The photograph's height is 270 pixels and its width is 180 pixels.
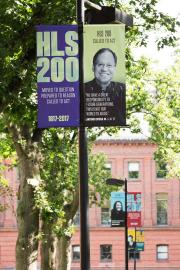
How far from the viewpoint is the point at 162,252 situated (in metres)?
66.0

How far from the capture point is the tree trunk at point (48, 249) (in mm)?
28906

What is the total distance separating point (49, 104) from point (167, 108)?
20.7 m

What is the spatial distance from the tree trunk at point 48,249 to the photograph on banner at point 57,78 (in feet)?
55.6

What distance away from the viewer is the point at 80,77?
11.4 metres

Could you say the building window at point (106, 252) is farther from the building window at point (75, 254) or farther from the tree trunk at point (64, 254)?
the tree trunk at point (64, 254)

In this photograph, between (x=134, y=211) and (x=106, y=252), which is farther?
(x=106, y=252)

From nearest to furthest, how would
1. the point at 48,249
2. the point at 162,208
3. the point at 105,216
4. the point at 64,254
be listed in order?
the point at 48,249, the point at 64,254, the point at 162,208, the point at 105,216

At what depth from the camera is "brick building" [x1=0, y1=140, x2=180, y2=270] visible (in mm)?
65562

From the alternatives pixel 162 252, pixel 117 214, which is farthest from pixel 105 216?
pixel 117 214

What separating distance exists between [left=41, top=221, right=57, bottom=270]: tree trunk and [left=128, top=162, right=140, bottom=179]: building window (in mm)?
37062

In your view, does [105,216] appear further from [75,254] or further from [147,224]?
[75,254]

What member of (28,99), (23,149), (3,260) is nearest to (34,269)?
(23,149)

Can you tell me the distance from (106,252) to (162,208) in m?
6.06

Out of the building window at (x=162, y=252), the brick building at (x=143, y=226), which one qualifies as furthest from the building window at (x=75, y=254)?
the building window at (x=162, y=252)
